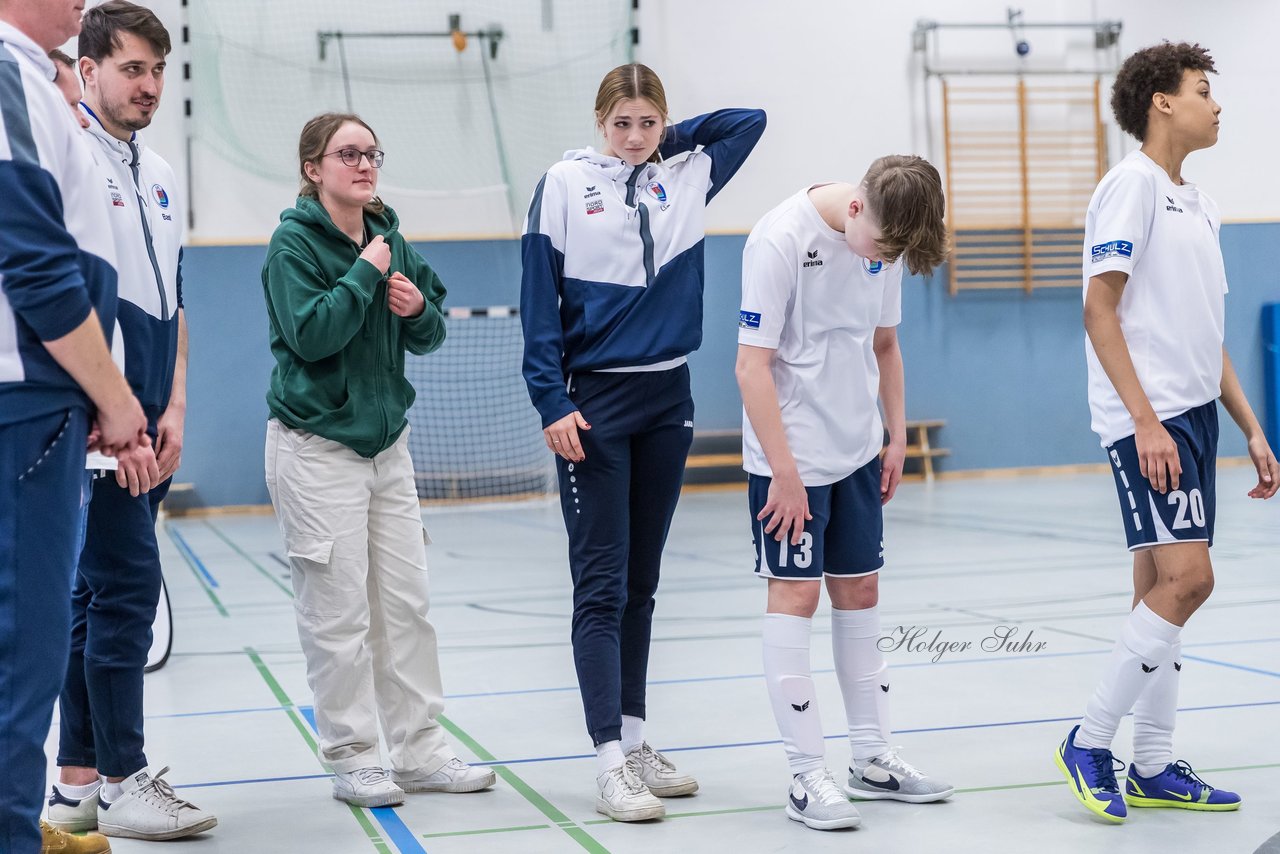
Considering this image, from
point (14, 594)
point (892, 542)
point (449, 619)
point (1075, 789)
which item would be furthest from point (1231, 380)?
point (892, 542)

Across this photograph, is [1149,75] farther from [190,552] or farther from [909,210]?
[190,552]

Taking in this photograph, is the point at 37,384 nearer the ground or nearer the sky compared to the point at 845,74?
nearer the ground

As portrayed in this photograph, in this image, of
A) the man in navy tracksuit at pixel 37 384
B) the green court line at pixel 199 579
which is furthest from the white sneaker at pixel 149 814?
the green court line at pixel 199 579

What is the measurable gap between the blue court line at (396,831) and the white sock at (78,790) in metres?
0.54

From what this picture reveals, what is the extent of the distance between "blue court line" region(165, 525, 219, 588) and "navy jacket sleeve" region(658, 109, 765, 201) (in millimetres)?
4041

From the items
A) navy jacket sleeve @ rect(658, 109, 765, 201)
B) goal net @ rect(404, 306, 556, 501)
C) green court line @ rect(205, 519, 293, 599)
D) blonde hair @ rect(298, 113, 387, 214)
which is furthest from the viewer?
goal net @ rect(404, 306, 556, 501)

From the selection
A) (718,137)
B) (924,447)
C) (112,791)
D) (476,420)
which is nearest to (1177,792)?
(718,137)

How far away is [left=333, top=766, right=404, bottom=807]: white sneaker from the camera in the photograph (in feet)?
8.71

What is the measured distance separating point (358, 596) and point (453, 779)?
44 centimetres

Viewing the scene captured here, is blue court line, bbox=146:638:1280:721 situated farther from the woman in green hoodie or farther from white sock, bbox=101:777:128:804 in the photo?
white sock, bbox=101:777:128:804

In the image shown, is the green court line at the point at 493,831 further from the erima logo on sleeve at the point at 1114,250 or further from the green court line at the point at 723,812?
the erima logo on sleeve at the point at 1114,250

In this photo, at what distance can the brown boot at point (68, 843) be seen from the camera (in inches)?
90.1

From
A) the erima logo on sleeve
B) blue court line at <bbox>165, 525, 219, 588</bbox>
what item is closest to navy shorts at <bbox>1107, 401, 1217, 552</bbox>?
the erima logo on sleeve

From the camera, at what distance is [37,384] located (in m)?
1.72
